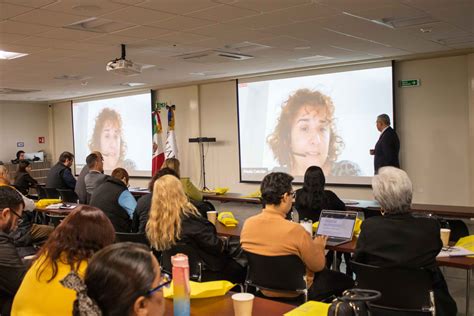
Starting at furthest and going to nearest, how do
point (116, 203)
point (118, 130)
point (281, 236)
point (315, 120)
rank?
point (118, 130) < point (315, 120) < point (116, 203) < point (281, 236)

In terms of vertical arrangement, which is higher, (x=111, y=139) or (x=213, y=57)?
(x=213, y=57)

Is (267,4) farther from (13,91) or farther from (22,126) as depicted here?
(22,126)

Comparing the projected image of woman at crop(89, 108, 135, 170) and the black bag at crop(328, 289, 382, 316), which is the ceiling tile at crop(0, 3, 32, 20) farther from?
the projected image of woman at crop(89, 108, 135, 170)

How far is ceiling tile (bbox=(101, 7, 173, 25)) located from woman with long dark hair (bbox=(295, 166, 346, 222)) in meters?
2.20

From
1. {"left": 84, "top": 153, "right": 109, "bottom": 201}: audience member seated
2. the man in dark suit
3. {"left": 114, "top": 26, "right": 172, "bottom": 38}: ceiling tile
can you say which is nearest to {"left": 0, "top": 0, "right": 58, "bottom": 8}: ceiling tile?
{"left": 114, "top": 26, "right": 172, "bottom": 38}: ceiling tile

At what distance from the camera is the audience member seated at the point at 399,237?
96.8 inches

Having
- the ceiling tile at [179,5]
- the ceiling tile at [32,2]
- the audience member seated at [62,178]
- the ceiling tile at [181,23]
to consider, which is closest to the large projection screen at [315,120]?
the audience member seated at [62,178]

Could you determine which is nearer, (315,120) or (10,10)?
(10,10)

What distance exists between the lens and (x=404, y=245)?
2.47 meters

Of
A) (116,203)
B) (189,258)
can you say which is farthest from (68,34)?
(189,258)

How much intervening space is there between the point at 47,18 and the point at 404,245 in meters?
4.09

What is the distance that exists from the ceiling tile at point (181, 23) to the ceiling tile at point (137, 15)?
12 centimetres

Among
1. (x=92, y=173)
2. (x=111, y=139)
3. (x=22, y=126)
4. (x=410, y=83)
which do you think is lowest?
(x=92, y=173)

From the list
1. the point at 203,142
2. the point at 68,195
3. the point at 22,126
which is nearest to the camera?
the point at 68,195
